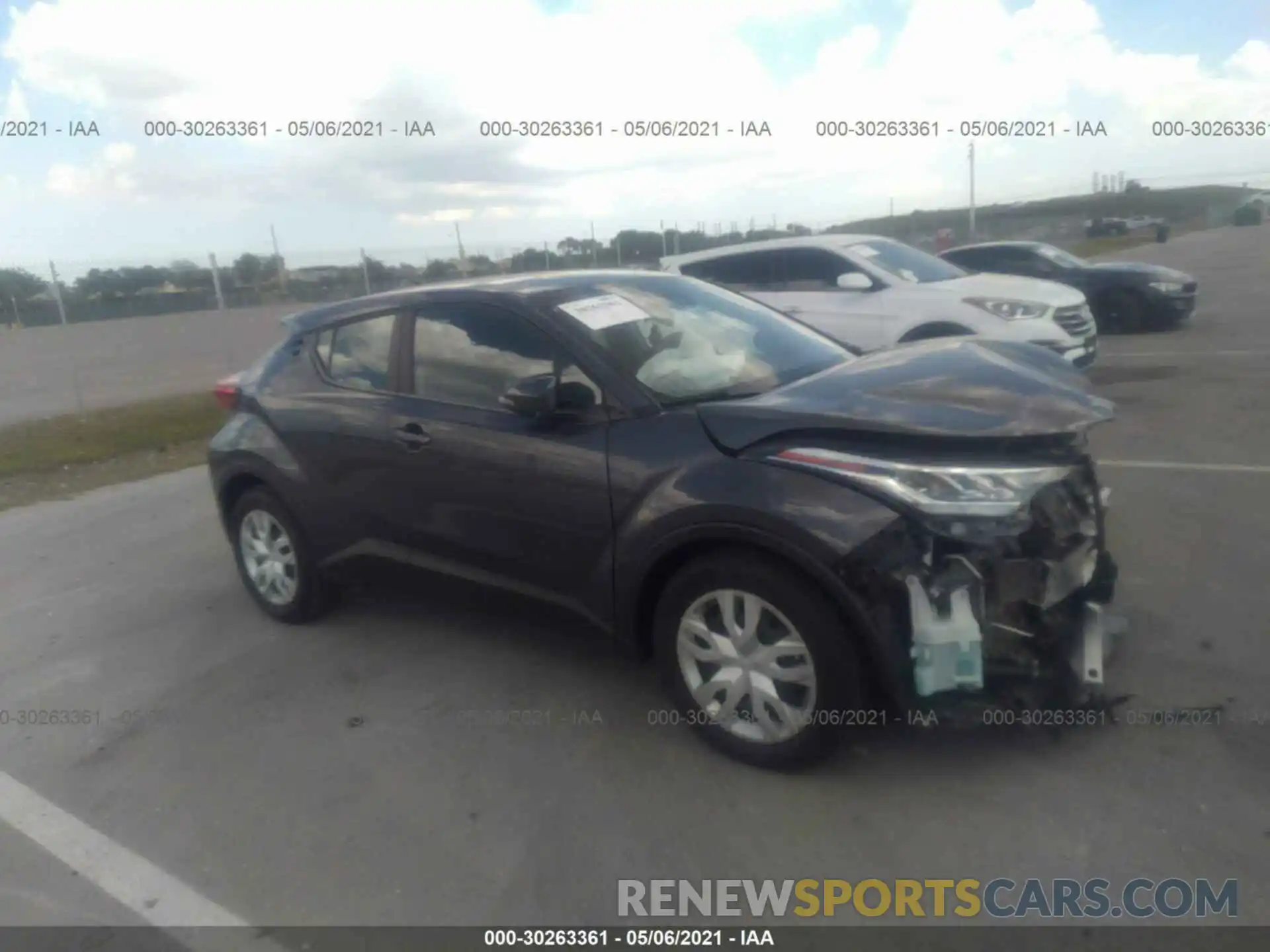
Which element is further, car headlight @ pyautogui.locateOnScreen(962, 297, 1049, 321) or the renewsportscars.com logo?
car headlight @ pyautogui.locateOnScreen(962, 297, 1049, 321)

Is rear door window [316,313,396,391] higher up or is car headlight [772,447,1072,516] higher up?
rear door window [316,313,396,391]

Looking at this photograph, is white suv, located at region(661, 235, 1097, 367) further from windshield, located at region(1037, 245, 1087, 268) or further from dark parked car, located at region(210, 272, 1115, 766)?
windshield, located at region(1037, 245, 1087, 268)

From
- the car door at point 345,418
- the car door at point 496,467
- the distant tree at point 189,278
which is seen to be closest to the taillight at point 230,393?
the car door at point 345,418

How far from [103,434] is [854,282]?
26.1 feet

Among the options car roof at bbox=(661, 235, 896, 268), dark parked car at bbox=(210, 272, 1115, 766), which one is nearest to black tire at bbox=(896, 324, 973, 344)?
car roof at bbox=(661, 235, 896, 268)

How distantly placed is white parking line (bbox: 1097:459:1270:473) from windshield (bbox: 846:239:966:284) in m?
3.36

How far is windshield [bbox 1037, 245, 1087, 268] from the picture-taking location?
50.9 feet

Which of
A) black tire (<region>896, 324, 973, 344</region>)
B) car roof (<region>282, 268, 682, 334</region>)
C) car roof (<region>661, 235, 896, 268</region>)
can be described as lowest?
black tire (<region>896, 324, 973, 344</region>)

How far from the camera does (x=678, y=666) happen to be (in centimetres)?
372

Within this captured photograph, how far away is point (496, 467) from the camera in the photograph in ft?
13.6

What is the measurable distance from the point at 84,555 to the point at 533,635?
149 inches

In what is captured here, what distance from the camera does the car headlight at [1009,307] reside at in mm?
Result: 9602

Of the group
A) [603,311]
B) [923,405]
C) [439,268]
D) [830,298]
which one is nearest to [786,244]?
[830,298]

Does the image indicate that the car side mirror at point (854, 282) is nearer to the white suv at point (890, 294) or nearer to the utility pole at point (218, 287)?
the white suv at point (890, 294)
